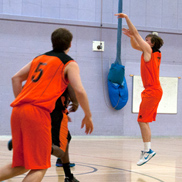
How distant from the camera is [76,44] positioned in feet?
34.7

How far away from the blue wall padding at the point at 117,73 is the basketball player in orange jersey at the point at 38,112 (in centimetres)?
754

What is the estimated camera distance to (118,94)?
34.7ft

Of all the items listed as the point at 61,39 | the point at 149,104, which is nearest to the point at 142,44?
the point at 149,104

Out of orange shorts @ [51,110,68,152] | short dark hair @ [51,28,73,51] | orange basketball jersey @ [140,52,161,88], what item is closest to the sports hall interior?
orange basketball jersey @ [140,52,161,88]

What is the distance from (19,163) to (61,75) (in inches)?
26.4

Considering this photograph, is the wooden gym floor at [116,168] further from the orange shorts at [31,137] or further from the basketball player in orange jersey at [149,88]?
the orange shorts at [31,137]

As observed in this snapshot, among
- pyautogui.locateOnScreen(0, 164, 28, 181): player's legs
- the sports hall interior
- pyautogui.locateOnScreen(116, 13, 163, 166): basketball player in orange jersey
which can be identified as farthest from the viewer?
the sports hall interior

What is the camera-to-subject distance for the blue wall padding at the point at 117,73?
34.2ft

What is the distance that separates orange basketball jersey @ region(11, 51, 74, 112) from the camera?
2.81 m

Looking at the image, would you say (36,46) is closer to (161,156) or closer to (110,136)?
(110,136)

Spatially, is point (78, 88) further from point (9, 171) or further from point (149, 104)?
point (149, 104)

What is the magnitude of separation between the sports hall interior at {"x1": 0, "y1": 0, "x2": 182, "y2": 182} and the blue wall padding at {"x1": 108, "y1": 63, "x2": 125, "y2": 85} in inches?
12.6

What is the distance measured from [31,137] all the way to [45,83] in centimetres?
38

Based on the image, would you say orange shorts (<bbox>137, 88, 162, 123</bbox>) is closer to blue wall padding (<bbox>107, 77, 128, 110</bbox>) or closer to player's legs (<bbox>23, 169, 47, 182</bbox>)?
player's legs (<bbox>23, 169, 47, 182</bbox>)
